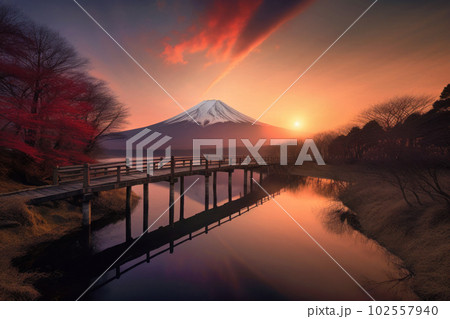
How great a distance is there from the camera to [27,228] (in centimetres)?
841

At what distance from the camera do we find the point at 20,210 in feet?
26.9

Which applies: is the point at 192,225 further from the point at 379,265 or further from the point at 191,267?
the point at 379,265

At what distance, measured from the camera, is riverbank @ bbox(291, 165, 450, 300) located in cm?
611

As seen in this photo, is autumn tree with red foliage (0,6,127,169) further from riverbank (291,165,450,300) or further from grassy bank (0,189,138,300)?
riverbank (291,165,450,300)

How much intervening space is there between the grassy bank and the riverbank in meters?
11.7

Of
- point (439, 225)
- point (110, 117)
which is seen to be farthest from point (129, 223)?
point (439, 225)

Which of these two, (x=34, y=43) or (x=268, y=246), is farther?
(x=34, y=43)

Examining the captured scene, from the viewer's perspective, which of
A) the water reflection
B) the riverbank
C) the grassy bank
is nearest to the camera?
the grassy bank

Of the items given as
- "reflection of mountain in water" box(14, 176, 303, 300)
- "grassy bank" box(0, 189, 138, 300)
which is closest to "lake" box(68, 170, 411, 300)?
"reflection of mountain in water" box(14, 176, 303, 300)

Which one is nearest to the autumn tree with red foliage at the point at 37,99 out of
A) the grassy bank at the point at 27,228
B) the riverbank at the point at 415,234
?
the grassy bank at the point at 27,228

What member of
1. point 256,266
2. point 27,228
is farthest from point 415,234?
point 27,228

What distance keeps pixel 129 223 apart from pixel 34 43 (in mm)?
13567

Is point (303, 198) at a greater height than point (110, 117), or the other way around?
point (110, 117)

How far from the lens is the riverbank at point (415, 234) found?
20.0 feet
